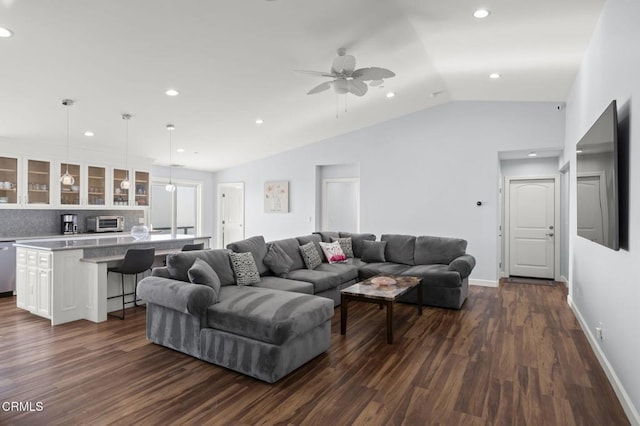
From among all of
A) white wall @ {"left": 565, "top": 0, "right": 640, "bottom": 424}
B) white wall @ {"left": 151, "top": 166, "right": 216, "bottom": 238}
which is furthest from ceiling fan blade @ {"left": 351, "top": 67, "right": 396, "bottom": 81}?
white wall @ {"left": 151, "top": 166, "right": 216, "bottom": 238}

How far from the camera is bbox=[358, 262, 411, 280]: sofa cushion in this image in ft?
17.7

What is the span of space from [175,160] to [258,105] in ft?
10.8

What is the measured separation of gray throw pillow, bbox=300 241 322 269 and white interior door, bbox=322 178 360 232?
93.6 inches

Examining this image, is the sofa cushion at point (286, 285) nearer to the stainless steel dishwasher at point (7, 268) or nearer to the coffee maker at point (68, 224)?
the stainless steel dishwasher at point (7, 268)

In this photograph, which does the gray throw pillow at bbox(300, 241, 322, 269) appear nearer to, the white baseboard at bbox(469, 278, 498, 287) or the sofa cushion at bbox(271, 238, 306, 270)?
the sofa cushion at bbox(271, 238, 306, 270)

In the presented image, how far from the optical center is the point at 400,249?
6.01 metres

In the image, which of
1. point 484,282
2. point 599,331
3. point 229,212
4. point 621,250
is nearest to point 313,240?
point 484,282

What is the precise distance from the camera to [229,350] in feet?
9.84

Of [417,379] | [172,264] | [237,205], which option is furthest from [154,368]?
[237,205]

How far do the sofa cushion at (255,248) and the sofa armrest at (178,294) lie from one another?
3.30 feet

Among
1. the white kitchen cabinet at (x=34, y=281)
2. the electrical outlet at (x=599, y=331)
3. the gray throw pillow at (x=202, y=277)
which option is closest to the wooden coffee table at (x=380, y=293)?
the gray throw pillow at (x=202, y=277)

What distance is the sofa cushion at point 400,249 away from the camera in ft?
19.4

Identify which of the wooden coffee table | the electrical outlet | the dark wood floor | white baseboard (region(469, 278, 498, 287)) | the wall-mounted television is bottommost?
the dark wood floor

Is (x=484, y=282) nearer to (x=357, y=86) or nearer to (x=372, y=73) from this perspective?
(x=357, y=86)
